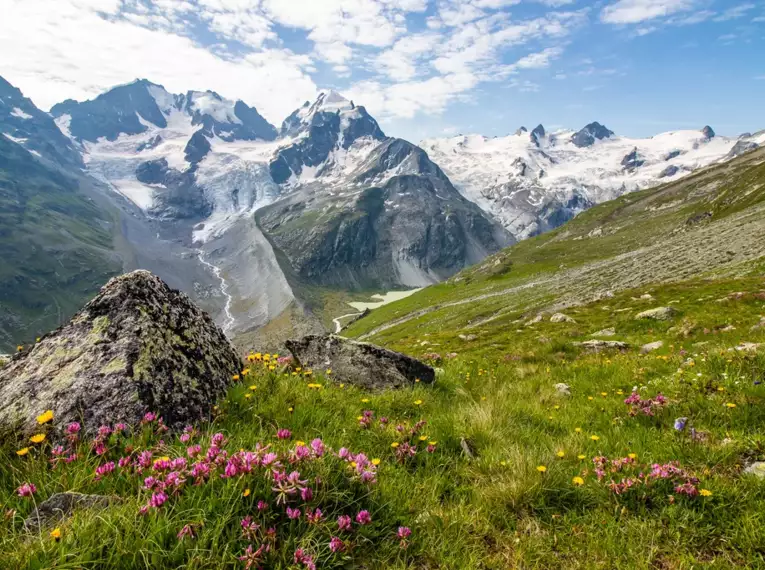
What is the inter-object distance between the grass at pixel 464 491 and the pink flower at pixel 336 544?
55 millimetres

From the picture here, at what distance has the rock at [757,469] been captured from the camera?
183 inches

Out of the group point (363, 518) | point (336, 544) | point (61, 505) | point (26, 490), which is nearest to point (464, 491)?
point (363, 518)

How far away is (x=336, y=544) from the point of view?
11.2 feet

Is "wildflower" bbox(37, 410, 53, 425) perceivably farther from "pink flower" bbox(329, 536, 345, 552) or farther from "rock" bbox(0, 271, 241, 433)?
"pink flower" bbox(329, 536, 345, 552)

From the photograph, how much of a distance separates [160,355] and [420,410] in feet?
15.4

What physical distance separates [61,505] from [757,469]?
705cm

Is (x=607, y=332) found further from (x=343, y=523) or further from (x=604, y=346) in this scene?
(x=343, y=523)

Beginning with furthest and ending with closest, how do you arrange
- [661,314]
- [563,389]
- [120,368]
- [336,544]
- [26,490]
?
[661,314] < [563,389] < [120,368] < [26,490] < [336,544]

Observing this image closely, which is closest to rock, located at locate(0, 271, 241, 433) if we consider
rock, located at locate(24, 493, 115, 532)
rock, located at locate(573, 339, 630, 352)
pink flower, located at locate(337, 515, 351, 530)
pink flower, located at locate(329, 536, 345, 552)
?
rock, located at locate(24, 493, 115, 532)

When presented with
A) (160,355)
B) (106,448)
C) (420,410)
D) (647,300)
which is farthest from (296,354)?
(647,300)

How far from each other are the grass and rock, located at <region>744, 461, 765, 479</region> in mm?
106

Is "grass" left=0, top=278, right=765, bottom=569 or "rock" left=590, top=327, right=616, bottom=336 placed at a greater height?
"grass" left=0, top=278, right=765, bottom=569

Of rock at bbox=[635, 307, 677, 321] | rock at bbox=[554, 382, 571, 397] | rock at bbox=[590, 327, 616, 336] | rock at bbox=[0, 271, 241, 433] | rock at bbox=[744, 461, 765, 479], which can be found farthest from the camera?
rock at bbox=[635, 307, 677, 321]

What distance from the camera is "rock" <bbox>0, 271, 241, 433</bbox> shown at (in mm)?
5172
